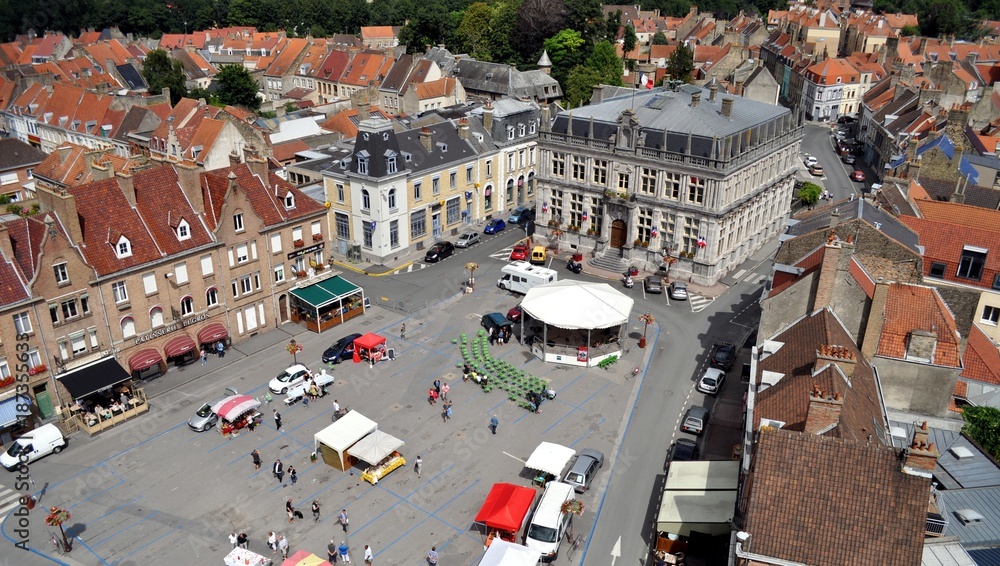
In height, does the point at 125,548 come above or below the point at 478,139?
below

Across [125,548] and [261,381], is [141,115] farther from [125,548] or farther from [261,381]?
[125,548]

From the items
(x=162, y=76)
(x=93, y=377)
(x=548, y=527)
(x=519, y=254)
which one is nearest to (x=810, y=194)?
(x=519, y=254)

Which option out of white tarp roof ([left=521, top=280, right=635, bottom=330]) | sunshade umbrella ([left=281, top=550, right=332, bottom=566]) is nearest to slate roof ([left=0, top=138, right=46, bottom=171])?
white tarp roof ([left=521, top=280, right=635, bottom=330])

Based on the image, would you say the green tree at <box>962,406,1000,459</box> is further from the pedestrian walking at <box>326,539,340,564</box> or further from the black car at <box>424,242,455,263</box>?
the black car at <box>424,242,455,263</box>

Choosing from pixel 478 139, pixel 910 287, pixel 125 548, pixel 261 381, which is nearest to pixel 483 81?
pixel 478 139

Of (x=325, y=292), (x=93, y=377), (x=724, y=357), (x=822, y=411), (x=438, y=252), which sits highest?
(x=822, y=411)

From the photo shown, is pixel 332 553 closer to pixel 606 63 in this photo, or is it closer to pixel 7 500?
pixel 7 500

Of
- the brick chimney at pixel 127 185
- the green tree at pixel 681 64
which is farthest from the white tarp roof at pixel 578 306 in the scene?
the green tree at pixel 681 64
